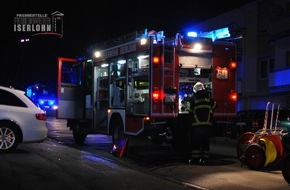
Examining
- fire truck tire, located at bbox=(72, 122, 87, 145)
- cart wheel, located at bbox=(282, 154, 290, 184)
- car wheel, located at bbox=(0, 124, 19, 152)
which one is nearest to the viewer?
cart wheel, located at bbox=(282, 154, 290, 184)

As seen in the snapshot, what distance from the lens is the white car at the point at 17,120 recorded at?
11.6 m

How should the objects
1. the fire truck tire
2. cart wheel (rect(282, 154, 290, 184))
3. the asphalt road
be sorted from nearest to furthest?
the asphalt road < cart wheel (rect(282, 154, 290, 184)) < the fire truck tire

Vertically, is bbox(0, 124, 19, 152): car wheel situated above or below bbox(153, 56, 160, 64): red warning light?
below

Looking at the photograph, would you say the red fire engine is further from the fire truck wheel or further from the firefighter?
the firefighter

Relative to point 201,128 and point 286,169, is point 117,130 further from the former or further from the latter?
point 286,169

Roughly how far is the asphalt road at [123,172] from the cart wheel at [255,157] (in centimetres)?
15

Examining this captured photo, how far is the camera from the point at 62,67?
15.7 m

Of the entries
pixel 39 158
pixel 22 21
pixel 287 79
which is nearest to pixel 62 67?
pixel 39 158

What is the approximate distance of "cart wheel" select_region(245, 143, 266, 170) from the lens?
9.66m

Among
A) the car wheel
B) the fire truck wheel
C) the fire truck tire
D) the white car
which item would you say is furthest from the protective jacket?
the fire truck tire

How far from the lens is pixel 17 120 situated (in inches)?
459

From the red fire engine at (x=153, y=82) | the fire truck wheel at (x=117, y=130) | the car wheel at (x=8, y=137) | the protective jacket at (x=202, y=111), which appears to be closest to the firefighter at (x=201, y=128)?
the protective jacket at (x=202, y=111)

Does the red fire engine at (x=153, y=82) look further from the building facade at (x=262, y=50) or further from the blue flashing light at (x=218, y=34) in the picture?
the building facade at (x=262, y=50)

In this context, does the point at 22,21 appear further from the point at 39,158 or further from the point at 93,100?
the point at 39,158
